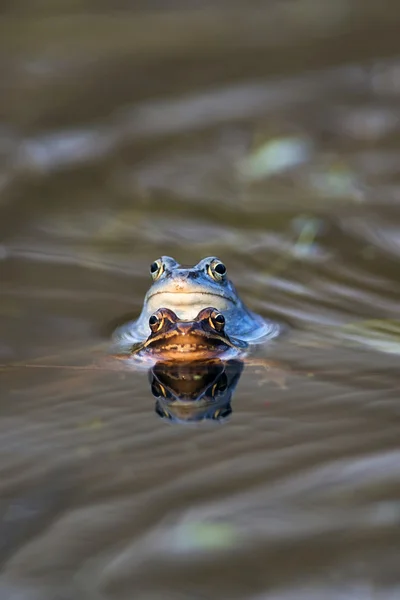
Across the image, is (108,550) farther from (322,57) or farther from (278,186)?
(322,57)

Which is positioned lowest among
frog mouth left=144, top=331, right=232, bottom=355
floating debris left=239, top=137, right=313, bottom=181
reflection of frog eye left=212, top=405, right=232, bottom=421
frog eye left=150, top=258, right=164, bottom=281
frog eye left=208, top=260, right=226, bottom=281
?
reflection of frog eye left=212, top=405, right=232, bottom=421

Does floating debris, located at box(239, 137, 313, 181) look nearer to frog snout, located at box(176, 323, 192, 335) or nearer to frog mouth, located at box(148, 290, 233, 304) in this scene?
frog mouth, located at box(148, 290, 233, 304)

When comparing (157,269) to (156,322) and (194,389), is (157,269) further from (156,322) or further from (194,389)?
(194,389)

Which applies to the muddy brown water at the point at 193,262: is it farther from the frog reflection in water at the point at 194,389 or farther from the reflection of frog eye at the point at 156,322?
the reflection of frog eye at the point at 156,322

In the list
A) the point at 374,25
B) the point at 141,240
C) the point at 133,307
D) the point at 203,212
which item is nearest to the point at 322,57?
the point at 374,25

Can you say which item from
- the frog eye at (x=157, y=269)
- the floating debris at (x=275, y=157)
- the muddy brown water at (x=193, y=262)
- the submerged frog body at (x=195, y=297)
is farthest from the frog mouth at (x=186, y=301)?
the floating debris at (x=275, y=157)

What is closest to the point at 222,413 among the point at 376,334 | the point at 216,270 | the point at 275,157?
the point at 216,270

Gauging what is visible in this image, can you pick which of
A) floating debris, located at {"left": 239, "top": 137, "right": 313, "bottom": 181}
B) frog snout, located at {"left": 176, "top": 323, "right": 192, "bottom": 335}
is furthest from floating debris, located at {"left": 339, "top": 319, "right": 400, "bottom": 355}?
floating debris, located at {"left": 239, "top": 137, "right": 313, "bottom": 181}
